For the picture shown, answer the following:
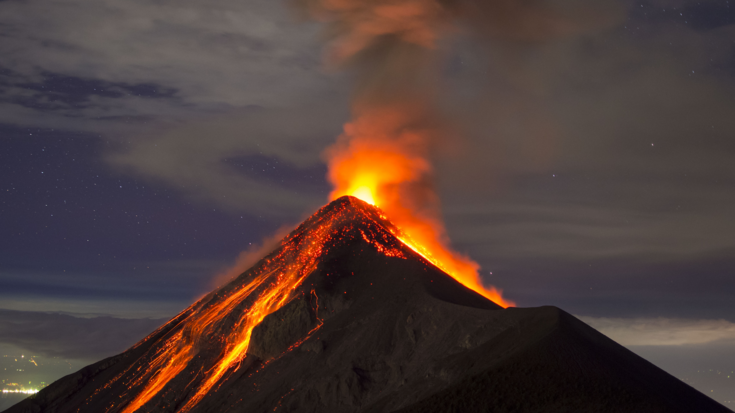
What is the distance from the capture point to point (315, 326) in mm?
96562

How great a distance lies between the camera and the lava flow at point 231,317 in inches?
3912

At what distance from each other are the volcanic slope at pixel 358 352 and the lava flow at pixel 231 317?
A: 1.00ft

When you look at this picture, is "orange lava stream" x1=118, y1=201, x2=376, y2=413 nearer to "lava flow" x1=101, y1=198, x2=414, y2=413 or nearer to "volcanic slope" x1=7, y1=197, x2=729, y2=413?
"lava flow" x1=101, y1=198, x2=414, y2=413

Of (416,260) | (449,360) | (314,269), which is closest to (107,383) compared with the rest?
(314,269)

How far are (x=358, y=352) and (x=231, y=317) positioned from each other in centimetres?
3222

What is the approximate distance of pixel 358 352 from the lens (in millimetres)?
84688

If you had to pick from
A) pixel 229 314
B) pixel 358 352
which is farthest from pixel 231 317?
pixel 358 352

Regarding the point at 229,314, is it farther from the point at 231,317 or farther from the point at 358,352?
the point at 358,352

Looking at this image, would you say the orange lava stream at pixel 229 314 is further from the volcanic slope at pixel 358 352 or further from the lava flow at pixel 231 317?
the volcanic slope at pixel 358 352

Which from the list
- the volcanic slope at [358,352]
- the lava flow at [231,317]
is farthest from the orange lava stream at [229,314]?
the volcanic slope at [358,352]

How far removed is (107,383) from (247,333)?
115 ft

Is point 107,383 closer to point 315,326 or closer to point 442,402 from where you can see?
point 315,326

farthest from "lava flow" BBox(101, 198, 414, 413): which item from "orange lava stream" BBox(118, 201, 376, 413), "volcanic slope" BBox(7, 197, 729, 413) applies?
"volcanic slope" BBox(7, 197, 729, 413)

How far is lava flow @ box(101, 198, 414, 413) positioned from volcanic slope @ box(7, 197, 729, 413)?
306 millimetres
